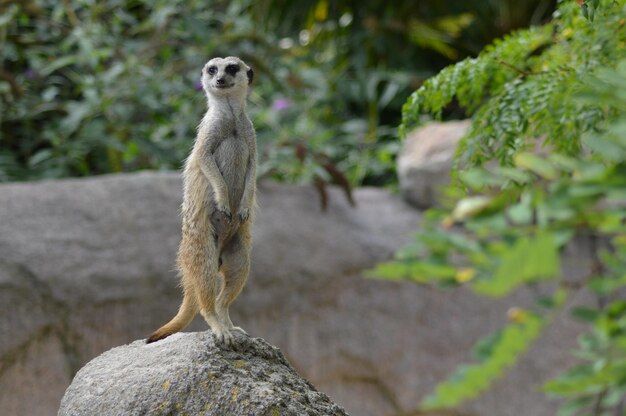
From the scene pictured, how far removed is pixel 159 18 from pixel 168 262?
2.53 m

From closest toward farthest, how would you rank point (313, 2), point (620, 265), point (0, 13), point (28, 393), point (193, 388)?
1. point (620, 265)
2. point (193, 388)
3. point (28, 393)
4. point (0, 13)
5. point (313, 2)

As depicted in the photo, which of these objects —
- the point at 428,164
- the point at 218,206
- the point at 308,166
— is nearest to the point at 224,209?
the point at 218,206

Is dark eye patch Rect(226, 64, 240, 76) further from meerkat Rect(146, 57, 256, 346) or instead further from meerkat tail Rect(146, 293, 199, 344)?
meerkat tail Rect(146, 293, 199, 344)

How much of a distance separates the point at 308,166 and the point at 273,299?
1.30 m

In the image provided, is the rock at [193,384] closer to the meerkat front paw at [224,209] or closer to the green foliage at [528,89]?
the meerkat front paw at [224,209]

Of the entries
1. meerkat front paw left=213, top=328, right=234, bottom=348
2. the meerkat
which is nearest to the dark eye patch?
the meerkat

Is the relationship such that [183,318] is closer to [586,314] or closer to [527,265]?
[586,314]

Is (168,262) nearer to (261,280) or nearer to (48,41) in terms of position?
(261,280)

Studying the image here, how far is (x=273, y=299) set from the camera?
555 centimetres

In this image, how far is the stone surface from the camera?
191 inches

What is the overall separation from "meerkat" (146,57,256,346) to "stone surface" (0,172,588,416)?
1.88 m

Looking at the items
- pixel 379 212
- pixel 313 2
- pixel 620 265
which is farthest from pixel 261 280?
pixel 620 265

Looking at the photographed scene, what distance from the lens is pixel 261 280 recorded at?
556 centimetres

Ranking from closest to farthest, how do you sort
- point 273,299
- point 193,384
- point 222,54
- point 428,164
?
point 193,384
point 273,299
point 428,164
point 222,54
